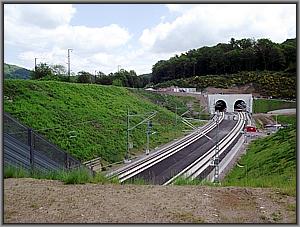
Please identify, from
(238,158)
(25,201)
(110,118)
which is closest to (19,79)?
(110,118)

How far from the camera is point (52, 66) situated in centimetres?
4012

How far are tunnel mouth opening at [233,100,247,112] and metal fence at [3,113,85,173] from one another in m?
39.0

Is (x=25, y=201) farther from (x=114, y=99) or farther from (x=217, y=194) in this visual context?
(x=114, y=99)

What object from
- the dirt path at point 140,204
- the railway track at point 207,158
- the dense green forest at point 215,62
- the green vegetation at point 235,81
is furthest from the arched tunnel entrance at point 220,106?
the dirt path at point 140,204

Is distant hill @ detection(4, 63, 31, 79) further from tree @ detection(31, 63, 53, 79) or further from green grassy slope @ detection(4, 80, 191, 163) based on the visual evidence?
tree @ detection(31, 63, 53, 79)

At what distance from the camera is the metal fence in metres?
6.49

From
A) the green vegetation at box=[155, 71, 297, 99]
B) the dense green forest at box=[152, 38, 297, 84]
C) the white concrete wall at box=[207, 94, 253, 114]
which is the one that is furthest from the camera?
the dense green forest at box=[152, 38, 297, 84]

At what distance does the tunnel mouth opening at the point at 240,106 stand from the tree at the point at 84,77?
56.7 ft

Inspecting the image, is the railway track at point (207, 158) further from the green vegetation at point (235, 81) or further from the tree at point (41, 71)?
the tree at point (41, 71)

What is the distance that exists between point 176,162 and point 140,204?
A: 15311 millimetres

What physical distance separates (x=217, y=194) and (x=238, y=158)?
15915 mm

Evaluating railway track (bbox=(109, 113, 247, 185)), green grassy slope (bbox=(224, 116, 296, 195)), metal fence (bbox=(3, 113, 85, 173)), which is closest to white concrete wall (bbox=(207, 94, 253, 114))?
railway track (bbox=(109, 113, 247, 185))

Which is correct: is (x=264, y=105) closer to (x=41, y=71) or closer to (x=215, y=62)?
(x=41, y=71)

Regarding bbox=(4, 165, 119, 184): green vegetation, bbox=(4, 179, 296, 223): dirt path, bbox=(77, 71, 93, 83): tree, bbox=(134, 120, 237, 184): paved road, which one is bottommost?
bbox=(134, 120, 237, 184): paved road
